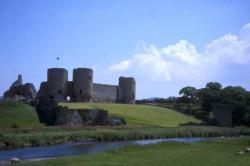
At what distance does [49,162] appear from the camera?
24.5m

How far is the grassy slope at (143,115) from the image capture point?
7106cm

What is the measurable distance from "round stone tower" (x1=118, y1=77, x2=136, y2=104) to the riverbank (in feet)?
115

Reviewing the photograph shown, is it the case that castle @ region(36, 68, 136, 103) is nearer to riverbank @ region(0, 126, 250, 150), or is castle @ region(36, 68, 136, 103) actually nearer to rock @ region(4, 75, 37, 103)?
rock @ region(4, 75, 37, 103)

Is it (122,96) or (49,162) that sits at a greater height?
(122,96)

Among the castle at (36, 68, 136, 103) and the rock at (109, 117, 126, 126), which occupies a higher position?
the castle at (36, 68, 136, 103)

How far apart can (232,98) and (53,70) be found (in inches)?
1429

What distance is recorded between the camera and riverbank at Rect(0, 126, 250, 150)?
132ft

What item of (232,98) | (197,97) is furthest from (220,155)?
(197,97)

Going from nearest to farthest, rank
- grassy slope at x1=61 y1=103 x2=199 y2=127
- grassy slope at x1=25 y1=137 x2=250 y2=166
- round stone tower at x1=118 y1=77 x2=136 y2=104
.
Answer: grassy slope at x1=25 y1=137 x2=250 y2=166 → grassy slope at x1=61 y1=103 x2=199 y2=127 → round stone tower at x1=118 y1=77 x2=136 y2=104

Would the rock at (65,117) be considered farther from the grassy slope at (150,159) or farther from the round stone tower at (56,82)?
the grassy slope at (150,159)

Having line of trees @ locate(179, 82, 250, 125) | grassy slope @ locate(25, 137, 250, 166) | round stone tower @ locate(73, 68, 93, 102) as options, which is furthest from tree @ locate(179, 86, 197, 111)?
grassy slope @ locate(25, 137, 250, 166)

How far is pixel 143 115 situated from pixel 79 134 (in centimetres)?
3096

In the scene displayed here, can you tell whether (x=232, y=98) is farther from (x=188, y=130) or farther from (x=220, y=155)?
(x=220, y=155)

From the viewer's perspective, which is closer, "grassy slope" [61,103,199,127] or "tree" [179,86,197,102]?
"grassy slope" [61,103,199,127]
